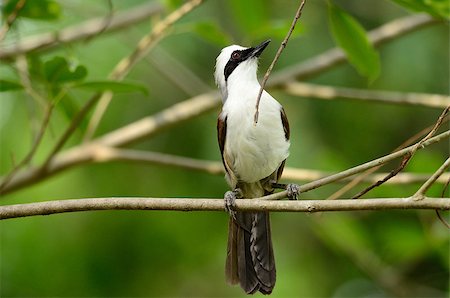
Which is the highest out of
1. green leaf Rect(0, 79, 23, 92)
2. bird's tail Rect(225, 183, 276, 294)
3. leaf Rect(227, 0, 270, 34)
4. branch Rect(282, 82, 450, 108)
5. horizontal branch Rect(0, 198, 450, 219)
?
leaf Rect(227, 0, 270, 34)

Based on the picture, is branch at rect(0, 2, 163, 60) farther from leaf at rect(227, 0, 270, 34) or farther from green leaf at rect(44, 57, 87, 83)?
leaf at rect(227, 0, 270, 34)

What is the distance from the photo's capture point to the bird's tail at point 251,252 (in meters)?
4.13

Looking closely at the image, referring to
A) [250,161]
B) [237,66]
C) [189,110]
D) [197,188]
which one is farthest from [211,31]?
[197,188]

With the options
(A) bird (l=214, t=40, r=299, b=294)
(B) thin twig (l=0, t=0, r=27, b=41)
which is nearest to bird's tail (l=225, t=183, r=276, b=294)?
(A) bird (l=214, t=40, r=299, b=294)

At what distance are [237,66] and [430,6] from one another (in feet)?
4.44

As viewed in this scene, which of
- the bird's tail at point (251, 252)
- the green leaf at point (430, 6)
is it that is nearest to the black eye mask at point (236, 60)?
the bird's tail at point (251, 252)

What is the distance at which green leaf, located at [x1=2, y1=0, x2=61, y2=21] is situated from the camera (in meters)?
3.95

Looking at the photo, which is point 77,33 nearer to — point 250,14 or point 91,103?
point 91,103

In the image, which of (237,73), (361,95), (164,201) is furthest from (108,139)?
(164,201)

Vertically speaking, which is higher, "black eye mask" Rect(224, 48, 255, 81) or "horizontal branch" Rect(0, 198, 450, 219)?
"black eye mask" Rect(224, 48, 255, 81)

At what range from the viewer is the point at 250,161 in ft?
13.6

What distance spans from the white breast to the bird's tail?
12.4 inches

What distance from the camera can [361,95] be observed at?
15.6 ft

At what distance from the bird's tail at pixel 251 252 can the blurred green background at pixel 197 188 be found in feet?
2.88
